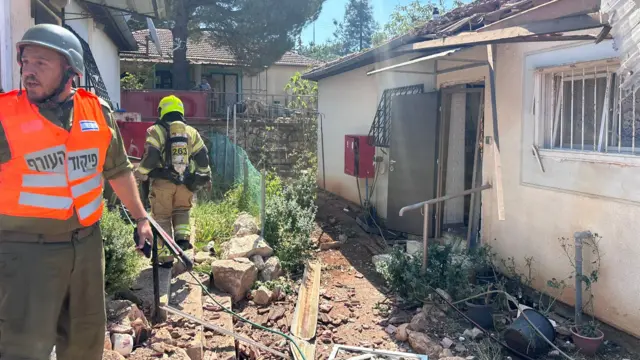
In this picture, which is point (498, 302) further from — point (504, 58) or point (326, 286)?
point (504, 58)

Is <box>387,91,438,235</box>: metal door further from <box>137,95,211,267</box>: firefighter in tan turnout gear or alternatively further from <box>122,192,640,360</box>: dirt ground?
<box>137,95,211,267</box>: firefighter in tan turnout gear

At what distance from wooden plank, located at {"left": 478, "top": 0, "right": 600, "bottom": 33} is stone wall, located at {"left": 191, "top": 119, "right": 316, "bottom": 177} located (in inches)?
439

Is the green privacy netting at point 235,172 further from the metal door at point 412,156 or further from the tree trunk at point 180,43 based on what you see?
the tree trunk at point 180,43

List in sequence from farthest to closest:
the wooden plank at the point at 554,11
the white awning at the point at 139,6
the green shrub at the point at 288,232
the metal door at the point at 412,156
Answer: the metal door at the point at 412,156 < the white awning at the point at 139,6 < the green shrub at the point at 288,232 < the wooden plank at the point at 554,11

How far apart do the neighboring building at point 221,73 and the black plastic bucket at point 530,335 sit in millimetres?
17049

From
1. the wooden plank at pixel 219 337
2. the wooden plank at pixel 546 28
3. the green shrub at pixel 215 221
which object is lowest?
the wooden plank at pixel 219 337

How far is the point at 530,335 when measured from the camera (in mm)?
3883

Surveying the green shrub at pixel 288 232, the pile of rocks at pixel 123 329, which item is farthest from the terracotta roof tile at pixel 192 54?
the pile of rocks at pixel 123 329

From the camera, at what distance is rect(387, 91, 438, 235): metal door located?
7090 millimetres

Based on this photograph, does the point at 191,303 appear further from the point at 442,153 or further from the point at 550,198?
the point at 442,153

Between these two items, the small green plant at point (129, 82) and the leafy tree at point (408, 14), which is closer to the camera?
the small green plant at point (129, 82)

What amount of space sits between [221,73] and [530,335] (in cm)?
2173

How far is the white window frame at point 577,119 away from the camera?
415 centimetres

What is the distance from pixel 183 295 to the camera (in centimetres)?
461
